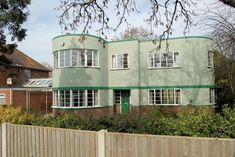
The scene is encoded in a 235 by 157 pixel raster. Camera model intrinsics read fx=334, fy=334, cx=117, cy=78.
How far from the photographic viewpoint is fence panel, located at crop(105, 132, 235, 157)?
19.4ft

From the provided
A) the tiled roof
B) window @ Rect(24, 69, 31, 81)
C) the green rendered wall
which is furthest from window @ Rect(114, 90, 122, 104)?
window @ Rect(24, 69, 31, 81)

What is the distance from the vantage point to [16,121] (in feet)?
33.2

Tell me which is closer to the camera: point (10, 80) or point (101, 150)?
point (101, 150)

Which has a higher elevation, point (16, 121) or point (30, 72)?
point (30, 72)

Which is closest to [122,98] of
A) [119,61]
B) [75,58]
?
[119,61]

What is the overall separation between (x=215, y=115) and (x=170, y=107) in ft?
73.4

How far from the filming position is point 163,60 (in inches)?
1175

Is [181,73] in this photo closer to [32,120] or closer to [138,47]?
[138,47]

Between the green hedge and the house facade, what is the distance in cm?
1914

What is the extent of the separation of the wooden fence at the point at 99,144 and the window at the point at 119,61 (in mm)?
22333

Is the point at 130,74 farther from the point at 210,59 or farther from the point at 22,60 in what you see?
the point at 22,60

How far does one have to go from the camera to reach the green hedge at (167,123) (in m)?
6.48

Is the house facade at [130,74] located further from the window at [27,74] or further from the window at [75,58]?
the window at [27,74]

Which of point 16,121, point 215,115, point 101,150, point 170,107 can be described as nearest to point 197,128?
point 215,115
